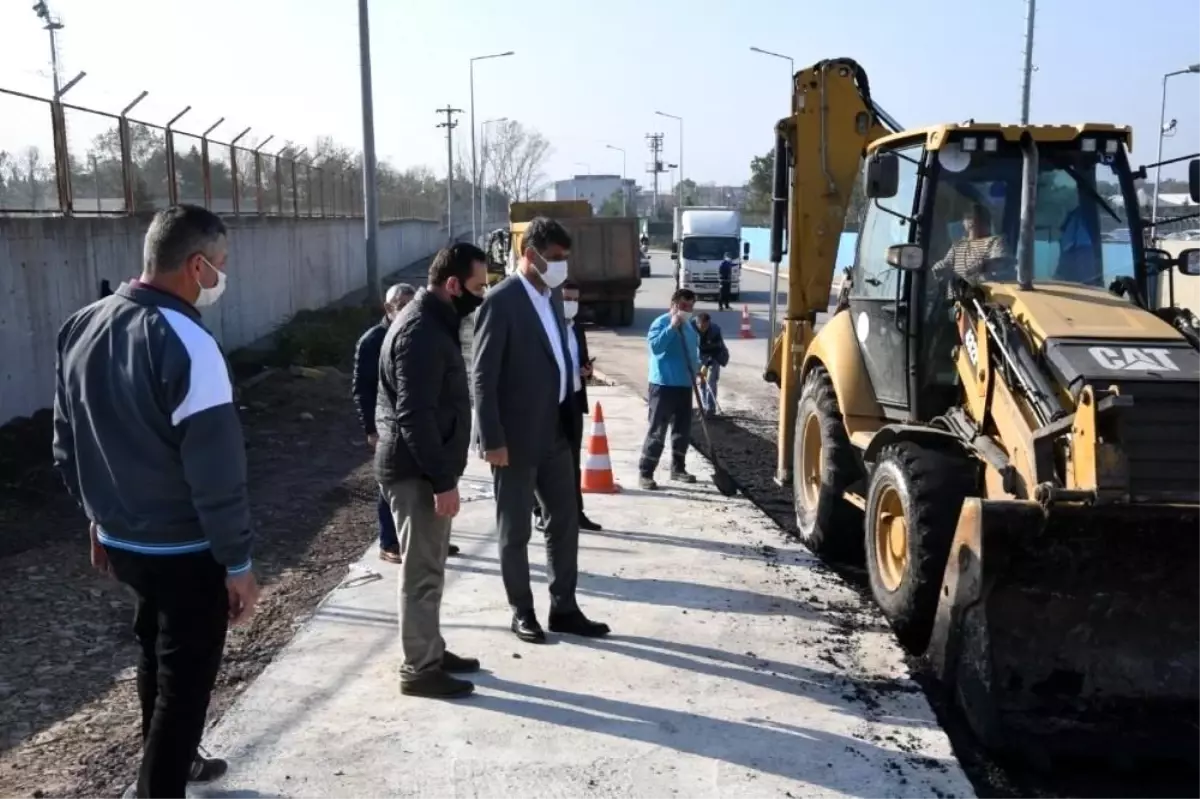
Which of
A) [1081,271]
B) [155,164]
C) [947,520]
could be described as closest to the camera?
[947,520]

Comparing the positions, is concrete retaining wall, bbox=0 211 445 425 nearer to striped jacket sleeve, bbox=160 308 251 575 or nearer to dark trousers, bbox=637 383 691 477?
dark trousers, bbox=637 383 691 477

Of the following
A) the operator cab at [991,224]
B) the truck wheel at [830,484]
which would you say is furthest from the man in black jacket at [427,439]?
the truck wheel at [830,484]

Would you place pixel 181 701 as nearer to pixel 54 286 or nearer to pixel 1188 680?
pixel 1188 680

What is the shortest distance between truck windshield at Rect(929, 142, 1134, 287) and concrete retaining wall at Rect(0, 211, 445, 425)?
788 cm

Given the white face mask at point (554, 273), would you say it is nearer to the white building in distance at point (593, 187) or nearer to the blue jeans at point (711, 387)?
the blue jeans at point (711, 387)

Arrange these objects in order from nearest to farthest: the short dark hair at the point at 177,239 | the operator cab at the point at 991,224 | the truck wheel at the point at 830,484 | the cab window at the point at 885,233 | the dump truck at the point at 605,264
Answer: the short dark hair at the point at 177,239 < the operator cab at the point at 991,224 < the cab window at the point at 885,233 < the truck wheel at the point at 830,484 < the dump truck at the point at 605,264

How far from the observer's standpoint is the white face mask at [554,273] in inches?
214

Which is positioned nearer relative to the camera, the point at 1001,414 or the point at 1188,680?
the point at 1188,680

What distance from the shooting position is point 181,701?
135 inches

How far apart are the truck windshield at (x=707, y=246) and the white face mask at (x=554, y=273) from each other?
Answer: 2942 cm

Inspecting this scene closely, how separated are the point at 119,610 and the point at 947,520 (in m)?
4.48

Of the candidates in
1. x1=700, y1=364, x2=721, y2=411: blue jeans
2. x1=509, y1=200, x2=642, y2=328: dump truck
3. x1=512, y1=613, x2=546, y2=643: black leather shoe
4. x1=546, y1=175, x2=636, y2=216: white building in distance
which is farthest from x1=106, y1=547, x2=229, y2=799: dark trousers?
x1=546, y1=175, x2=636, y2=216: white building in distance

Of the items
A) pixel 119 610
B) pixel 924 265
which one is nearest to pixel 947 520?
pixel 924 265

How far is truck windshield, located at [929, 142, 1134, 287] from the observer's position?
6.21 m
